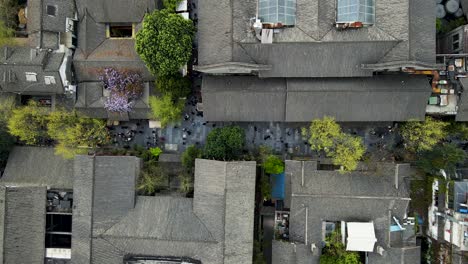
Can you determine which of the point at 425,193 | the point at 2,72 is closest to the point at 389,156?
the point at 425,193

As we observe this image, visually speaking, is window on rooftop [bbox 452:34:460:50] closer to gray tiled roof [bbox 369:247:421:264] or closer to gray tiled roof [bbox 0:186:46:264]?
gray tiled roof [bbox 369:247:421:264]

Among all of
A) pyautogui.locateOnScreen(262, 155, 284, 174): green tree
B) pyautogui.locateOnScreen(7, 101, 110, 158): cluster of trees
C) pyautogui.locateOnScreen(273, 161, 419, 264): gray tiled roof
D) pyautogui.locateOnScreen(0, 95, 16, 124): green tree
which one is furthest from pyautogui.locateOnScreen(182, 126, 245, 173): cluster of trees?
pyautogui.locateOnScreen(0, 95, 16, 124): green tree

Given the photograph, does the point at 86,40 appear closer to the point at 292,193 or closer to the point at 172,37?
the point at 172,37

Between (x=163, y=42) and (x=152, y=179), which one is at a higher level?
(x=163, y=42)

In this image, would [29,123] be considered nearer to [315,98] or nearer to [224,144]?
[224,144]

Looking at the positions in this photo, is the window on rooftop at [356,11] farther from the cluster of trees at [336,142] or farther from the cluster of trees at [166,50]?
the cluster of trees at [166,50]

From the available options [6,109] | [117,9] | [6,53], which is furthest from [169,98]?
[6,109]
